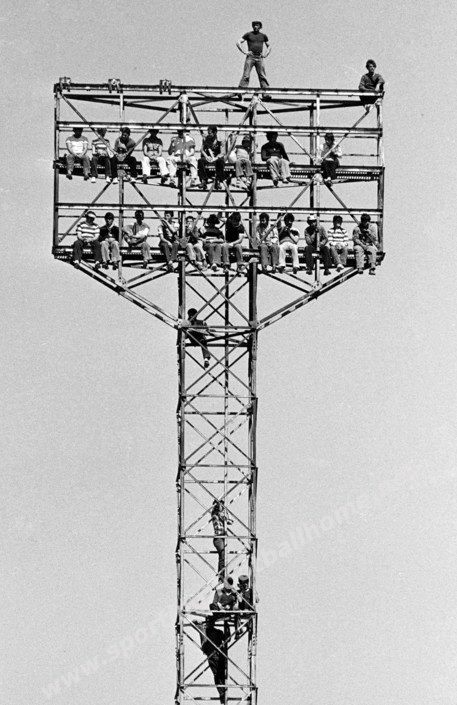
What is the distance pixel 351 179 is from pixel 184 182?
10.2 feet

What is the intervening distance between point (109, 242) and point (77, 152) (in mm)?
1833

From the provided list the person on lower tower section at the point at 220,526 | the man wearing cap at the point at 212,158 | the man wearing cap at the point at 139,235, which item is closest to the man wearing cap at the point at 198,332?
the person on lower tower section at the point at 220,526

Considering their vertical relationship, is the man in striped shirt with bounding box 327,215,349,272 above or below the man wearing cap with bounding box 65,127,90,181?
below

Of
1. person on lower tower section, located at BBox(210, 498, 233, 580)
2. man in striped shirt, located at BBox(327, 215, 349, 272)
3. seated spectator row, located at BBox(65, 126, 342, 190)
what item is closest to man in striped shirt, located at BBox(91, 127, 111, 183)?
seated spectator row, located at BBox(65, 126, 342, 190)

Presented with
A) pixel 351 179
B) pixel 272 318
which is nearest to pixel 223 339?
pixel 272 318

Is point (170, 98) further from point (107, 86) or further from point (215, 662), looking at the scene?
point (215, 662)

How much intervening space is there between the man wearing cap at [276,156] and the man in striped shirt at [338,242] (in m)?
1.25

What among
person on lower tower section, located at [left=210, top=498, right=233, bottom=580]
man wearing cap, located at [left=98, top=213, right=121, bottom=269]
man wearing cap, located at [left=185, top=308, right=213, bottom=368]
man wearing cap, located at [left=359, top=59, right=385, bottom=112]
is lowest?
person on lower tower section, located at [left=210, top=498, right=233, bottom=580]

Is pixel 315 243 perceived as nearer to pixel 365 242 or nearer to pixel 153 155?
pixel 365 242

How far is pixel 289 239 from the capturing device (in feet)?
151

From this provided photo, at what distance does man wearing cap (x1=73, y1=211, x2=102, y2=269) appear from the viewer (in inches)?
1784

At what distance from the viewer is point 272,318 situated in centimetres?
4556

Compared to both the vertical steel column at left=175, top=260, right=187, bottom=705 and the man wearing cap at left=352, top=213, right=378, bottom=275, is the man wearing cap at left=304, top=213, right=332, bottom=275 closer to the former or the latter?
the man wearing cap at left=352, top=213, right=378, bottom=275

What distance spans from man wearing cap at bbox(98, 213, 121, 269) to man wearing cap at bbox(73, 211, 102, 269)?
9 cm
